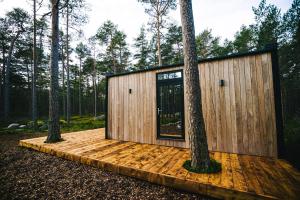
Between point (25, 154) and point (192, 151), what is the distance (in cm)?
485

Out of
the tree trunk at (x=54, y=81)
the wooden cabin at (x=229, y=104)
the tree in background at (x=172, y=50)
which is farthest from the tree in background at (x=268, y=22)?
the tree trunk at (x=54, y=81)

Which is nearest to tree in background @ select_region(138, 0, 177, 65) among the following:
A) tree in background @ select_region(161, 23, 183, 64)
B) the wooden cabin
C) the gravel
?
tree in background @ select_region(161, 23, 183, 64)

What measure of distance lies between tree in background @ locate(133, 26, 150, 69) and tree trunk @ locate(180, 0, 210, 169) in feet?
52.2

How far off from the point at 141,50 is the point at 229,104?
16.0m

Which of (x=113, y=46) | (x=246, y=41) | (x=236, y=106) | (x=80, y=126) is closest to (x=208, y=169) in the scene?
(x=236, y=106)

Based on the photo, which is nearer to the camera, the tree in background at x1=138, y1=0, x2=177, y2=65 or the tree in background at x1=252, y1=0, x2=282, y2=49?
the tree in background at x1=138, y1=0, x2=177, y2=65

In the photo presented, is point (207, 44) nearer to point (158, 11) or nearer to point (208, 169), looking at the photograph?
point (158, 11)

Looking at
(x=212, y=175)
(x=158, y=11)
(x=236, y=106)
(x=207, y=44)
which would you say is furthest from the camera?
(x=207, y=44)

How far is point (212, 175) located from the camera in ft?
7.93

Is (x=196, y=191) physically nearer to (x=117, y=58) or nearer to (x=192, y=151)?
(x=192, y=151)

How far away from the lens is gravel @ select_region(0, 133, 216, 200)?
2301 millimetres

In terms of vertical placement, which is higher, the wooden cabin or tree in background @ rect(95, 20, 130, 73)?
tree in background @ rect(95, 20, 130, 73)

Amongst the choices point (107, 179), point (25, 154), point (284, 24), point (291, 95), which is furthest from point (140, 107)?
point (291, 95)

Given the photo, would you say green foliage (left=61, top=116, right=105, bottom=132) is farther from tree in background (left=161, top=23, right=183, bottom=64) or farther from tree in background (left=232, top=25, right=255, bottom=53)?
tree in background (left=232, top=25, right=255, bottom=53)
